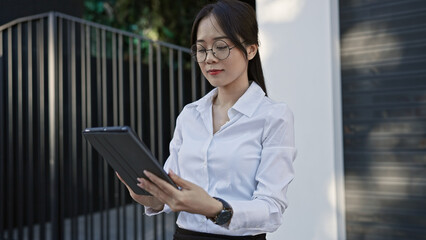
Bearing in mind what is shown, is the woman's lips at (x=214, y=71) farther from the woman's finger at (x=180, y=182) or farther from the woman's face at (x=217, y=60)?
the woman's finger at (x=180, y=182)

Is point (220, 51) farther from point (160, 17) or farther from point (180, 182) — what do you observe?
point (160, 17)

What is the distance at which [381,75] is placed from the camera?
3.00 metres

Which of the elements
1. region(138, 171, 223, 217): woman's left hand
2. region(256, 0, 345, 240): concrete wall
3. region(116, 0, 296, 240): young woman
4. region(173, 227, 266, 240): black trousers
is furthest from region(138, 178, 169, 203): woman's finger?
region(256, 0, 345, 240): concrete wall

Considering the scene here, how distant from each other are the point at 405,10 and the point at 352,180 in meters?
1.05

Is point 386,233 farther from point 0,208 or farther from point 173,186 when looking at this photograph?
point 0,208

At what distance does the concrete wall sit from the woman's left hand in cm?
210

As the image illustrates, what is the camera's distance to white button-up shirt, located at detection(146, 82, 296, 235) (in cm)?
123

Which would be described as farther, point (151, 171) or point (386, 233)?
point (386, 233)

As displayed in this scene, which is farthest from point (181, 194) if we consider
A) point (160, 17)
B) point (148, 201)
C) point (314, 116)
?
point (160, 17)

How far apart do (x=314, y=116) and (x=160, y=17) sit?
768cm

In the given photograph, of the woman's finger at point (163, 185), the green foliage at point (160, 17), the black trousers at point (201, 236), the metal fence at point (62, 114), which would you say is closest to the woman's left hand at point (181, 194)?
the woman's finger at point (163, 185)

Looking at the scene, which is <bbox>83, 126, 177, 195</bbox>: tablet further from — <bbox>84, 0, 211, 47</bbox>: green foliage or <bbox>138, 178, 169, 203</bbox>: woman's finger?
<bbox>84, 0, 211, 47</bbox>: green foliage

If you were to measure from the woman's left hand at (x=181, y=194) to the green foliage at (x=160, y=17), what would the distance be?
8944 millimetres

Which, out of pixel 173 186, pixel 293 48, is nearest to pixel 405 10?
pixel 293 48
